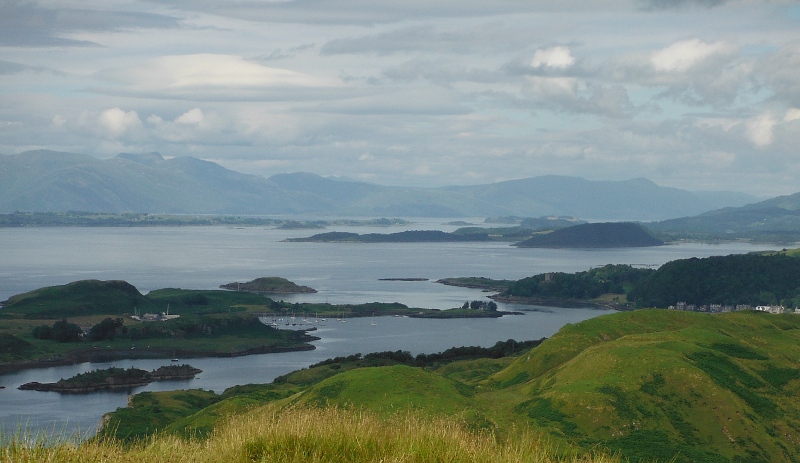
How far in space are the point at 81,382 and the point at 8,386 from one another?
29.8 feet

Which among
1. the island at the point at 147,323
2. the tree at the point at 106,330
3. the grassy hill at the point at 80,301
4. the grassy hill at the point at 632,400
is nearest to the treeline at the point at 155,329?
the tree at the point at 106,330

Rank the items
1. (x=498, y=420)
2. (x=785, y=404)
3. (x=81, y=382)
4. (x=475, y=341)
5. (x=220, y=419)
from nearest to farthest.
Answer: (x=498, y=420) < (x=220, y=419) < (x=785, y=404) < (x=81, y=382) < (x=475, y=341)

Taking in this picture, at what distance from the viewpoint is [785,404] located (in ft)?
162

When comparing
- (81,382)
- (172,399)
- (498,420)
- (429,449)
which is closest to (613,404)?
(498,420)

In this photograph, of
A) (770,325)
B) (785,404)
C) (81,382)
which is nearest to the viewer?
(785,404)

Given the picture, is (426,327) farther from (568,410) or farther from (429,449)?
(429,449)

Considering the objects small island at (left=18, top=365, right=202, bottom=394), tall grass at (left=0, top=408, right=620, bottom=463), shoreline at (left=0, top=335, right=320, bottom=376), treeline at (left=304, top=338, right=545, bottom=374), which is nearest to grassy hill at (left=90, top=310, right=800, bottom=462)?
tall grass at (left=0, top=408, right=620, bottom=463)

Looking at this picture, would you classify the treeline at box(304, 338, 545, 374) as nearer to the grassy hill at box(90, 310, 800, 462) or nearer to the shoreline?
the shoreline

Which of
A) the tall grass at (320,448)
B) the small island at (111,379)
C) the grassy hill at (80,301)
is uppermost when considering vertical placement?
the tall grass at (320,448)

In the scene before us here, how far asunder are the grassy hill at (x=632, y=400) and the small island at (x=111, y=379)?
51249 mm

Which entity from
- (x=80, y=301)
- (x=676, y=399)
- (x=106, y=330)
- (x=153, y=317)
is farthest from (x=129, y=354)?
(x=676, y=399)

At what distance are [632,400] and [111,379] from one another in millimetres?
75682

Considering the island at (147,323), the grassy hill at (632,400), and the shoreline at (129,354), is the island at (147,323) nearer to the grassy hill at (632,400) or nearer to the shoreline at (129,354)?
the shoreline at (129,354)

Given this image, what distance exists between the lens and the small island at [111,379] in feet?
328
